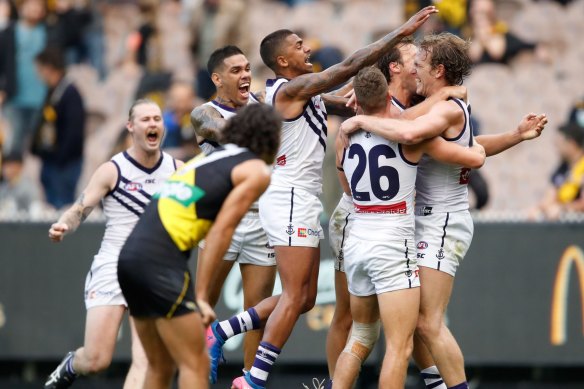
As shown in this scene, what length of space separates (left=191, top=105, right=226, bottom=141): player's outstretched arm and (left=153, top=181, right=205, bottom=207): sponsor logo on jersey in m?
1.61

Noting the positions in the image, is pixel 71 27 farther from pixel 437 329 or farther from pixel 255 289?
pixel 437 329

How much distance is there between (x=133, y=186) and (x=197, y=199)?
2.47 meters

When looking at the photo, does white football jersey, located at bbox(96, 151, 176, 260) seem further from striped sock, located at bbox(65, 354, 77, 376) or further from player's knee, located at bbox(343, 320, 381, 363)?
player's knee, located at bbox(343, 320, 381, 363)

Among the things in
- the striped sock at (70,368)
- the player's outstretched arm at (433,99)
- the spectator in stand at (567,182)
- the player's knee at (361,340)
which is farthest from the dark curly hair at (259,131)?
the spectator in stand at (567,182)

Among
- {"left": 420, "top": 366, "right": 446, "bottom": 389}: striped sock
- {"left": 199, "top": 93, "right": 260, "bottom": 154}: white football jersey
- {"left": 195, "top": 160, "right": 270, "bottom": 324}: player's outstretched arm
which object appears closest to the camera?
{"left": 195, "top": 160, "right": 270, "bottom": 324}: player's outstretched arm

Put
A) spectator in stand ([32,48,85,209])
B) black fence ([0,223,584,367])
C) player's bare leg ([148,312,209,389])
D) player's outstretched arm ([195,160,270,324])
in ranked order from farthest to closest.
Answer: spectator in stand ([32,48,85,209]) → black fence ([0,223,584,367]) → player's bare leg ([148,312,209,389]) → player's outstretched arm ([195,160,270,324])

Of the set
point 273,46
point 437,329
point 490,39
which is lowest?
point 437,329

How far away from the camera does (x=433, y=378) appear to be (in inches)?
398

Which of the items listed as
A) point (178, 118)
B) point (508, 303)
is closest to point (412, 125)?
point (508, 303)

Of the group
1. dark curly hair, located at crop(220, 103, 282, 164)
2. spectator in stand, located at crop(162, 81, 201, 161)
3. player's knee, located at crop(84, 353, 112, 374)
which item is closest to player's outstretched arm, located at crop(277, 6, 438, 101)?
dark curly hair, located at crop(220, 103, 282, 164)

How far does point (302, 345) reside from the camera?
47.0 ft

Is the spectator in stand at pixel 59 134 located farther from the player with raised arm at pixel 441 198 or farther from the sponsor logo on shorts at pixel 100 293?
the player with raised arm at pixel 441 198

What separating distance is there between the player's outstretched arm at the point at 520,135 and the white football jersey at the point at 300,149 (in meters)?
1.41

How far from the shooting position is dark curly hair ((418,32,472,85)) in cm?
960
